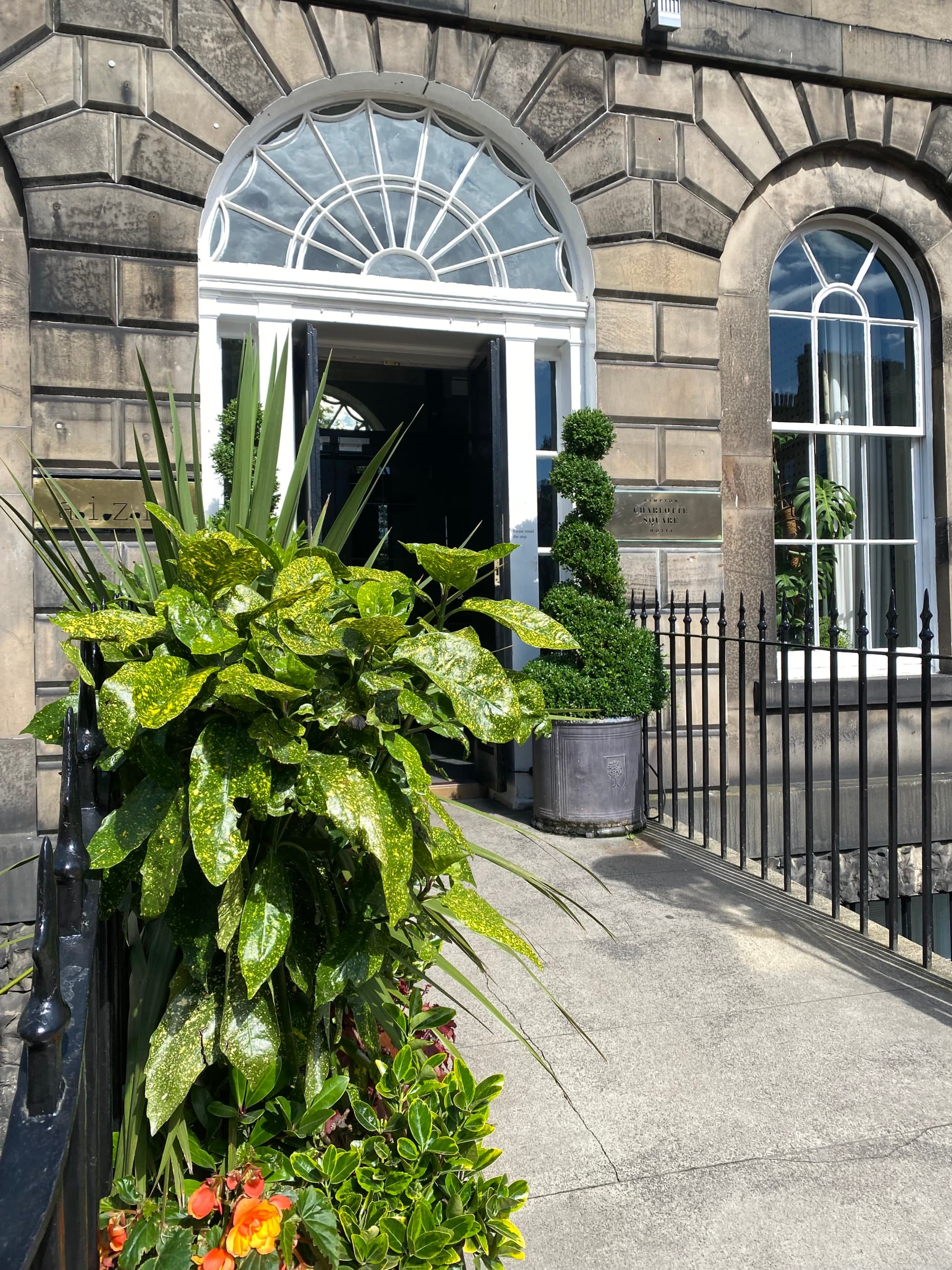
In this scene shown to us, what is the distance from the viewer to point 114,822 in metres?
1.66

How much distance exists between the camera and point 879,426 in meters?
8.14

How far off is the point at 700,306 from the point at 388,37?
9.23 ft

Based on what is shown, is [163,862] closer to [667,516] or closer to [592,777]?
[592,777]

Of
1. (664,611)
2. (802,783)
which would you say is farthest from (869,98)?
(802,783)

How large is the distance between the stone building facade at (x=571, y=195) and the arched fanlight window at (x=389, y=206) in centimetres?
11

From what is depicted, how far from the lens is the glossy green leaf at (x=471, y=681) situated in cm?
169

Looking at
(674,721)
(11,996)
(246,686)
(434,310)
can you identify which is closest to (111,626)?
(246,686)

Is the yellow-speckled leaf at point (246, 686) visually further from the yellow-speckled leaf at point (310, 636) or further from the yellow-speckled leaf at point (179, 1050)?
the yellow-speckled leaf at point (179, 1050)

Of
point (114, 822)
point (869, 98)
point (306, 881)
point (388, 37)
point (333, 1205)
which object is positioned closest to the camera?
point (114, 822)

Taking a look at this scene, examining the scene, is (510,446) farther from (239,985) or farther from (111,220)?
(239,985)

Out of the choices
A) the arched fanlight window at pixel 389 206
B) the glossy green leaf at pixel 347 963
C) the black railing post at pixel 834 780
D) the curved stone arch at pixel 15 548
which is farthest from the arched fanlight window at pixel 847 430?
the glossy green leaf at pixel 347 963

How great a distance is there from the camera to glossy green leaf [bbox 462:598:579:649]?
182cm

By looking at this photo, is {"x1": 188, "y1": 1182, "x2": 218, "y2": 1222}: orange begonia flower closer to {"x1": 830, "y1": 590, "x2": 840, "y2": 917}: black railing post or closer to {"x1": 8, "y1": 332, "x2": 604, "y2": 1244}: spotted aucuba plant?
{"x1": 8, "y1": 332, "x2": 604, "y2": 1244}: spotted aucuba plant

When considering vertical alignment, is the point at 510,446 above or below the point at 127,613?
above
